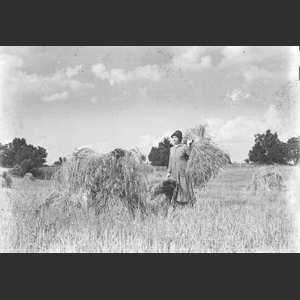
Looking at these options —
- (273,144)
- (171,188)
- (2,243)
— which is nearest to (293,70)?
(171,188)

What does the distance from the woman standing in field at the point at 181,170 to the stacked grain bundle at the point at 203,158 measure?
14 centimetres

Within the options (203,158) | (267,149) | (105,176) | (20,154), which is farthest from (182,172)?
(267,149)

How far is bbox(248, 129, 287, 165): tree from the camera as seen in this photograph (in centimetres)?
1203

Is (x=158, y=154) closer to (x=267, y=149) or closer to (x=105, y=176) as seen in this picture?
(x=105, y=176)

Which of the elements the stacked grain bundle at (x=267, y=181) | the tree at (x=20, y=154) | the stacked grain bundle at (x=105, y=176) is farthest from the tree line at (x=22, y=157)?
the stacked grain bundle at (x=267, y=181)

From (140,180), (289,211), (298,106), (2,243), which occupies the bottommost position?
(2,243)

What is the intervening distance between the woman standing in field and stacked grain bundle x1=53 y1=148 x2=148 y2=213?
85cm

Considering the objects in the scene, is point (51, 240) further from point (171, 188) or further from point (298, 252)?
point (298, 252)

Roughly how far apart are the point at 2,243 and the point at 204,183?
4.20 meters

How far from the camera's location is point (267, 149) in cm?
1252

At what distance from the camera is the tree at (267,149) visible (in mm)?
12031

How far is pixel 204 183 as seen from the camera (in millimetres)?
7910

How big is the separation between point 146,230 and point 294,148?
355cm

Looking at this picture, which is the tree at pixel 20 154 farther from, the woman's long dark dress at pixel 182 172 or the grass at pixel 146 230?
the woman's long dark dress at pixel 182 172
